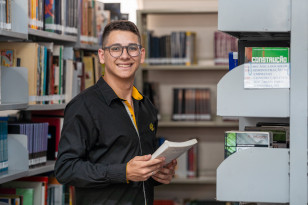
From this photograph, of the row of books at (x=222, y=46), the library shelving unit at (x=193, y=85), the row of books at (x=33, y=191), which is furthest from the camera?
the library shelving unit at (x=193, y=85)

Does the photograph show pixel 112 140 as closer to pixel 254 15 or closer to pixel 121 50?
pixel 121 50

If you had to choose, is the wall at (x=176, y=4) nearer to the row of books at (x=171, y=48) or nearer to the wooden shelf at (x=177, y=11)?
the wooden shelf at (x=177, y=11)

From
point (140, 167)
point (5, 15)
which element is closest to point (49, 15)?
point (5, 15)

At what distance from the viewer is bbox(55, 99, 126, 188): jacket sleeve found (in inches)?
76.6

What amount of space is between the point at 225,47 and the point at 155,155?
324cm

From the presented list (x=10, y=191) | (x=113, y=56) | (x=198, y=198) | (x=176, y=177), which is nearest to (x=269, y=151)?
(x=113, y=56)

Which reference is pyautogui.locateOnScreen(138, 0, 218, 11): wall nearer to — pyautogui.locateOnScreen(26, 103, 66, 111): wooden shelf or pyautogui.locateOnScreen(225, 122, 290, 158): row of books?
pyautogui.locateOnScreen(26, 103, 66, 111): wooden shelf

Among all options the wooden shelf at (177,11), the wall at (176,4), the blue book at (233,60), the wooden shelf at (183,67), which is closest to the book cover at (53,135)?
the blue book at (233,60)

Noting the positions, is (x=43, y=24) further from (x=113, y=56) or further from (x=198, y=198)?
(x=198, y=198)

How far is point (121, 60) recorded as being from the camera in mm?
2072

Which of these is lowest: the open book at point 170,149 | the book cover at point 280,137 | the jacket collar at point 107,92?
the open book at point 170,149

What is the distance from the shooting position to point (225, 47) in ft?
16.4

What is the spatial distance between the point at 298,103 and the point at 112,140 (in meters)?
0.73

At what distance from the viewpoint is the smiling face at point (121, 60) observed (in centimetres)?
208
